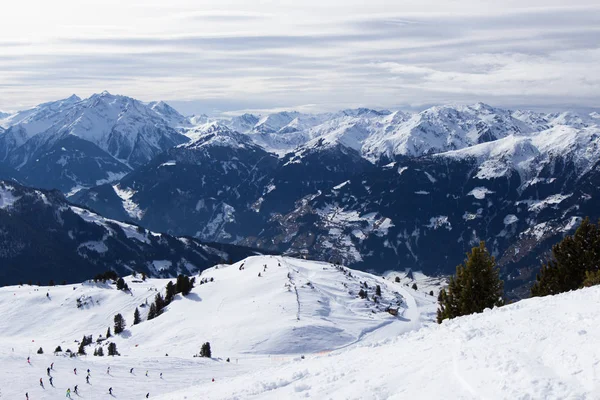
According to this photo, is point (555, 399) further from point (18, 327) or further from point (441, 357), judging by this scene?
point (18, 327)

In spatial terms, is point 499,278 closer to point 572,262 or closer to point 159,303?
point 572,262

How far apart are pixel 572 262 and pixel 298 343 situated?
62414mm

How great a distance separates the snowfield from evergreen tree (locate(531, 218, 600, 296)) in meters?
21.7

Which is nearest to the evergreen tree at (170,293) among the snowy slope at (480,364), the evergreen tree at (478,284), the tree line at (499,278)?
the tree line at (499,278)

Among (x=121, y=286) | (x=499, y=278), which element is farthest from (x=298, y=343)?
(x=121, y=286)

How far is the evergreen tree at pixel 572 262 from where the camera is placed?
70750 mm

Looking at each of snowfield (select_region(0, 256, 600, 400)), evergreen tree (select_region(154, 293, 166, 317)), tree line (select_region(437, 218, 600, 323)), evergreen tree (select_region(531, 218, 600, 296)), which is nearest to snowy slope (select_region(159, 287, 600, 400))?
snowfield (select_region(0, 256, 600, 400))

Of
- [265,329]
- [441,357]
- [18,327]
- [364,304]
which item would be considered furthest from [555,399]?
[18,327]

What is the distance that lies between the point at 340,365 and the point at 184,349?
294 ft

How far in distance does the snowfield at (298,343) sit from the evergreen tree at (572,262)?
21701 millimetres

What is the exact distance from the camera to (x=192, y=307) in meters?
157

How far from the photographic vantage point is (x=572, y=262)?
72438 millimetres

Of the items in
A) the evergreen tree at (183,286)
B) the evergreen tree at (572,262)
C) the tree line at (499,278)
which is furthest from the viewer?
the evergreen tree at (183,286)

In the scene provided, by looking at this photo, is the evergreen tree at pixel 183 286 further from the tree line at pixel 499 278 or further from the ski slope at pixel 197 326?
the tree line at pixel 499 278
